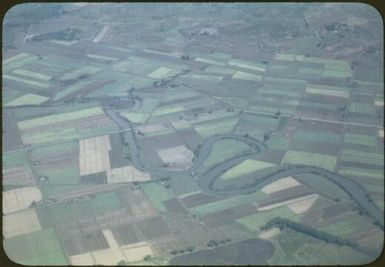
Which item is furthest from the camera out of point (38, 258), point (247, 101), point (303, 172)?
point (247, 101)

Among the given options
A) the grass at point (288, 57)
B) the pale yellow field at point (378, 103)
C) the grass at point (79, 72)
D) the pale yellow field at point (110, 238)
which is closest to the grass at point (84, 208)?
the pale yellow field at point (110, 238)

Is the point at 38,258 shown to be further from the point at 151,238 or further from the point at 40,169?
the point at 40,169

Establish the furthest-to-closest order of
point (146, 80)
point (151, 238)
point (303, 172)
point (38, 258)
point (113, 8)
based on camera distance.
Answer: point (113, 8), point (146, 80), point (303, 172), point (151, 238), point (38, 258)

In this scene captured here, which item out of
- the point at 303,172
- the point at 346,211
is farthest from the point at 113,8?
the point at 346,211

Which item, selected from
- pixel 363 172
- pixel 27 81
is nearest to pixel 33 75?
pixel 27 81

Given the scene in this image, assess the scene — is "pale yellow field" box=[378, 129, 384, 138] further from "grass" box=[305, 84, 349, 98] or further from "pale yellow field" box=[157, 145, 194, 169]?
"pale yellow field" box=[157, 145, 194, 169]
